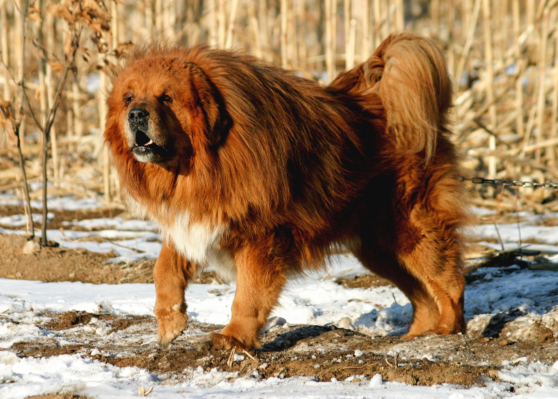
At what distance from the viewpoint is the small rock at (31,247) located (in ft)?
17.3

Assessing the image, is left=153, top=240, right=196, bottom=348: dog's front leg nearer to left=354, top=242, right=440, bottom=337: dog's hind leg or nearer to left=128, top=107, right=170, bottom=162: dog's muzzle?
left=128, top=107, right=170, bottom=162: dog's muzzle

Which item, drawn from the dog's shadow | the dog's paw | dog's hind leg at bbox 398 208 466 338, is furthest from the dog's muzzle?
dog's hind leg at bbox 398 208 466 338

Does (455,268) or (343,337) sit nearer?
(343,337)

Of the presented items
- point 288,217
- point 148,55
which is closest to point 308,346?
point 288,217

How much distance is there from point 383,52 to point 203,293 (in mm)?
2440

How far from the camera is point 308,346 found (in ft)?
10.8

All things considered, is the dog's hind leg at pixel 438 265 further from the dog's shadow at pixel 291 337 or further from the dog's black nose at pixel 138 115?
the dog's black nose at pixel 138 115

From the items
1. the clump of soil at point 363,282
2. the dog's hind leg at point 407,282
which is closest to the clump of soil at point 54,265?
the clump of soil at point 363,282

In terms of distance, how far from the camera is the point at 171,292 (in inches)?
132

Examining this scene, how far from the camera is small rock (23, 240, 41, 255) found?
5.26 m

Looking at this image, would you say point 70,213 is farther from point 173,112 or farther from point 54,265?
point 173,112

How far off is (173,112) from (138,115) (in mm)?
225

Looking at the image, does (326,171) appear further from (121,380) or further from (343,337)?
(121,380)

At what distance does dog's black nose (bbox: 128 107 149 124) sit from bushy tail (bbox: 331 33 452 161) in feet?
5.57
